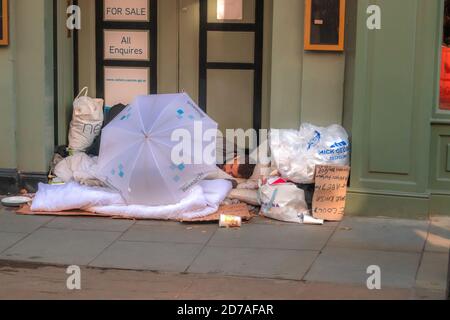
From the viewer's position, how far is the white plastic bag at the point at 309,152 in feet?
24.5

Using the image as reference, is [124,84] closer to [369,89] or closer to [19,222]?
[19,222]

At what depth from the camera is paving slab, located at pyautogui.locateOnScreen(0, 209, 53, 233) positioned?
7207 mm

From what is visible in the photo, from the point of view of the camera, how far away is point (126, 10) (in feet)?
29.6

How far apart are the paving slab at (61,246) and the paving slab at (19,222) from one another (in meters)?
0.18

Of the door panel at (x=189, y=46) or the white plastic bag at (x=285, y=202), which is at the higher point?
the door panel at (x=189, y=46)

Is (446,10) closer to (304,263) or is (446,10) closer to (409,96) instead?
(409,96)

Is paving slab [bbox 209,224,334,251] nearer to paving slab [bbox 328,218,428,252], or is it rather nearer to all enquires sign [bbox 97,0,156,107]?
paving slab [bbox 328,218,428,252]

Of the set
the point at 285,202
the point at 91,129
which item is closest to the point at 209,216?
the point at 285,202

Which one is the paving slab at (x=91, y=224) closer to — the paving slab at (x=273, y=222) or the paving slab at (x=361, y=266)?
the paving slab at (x=273, y=222)

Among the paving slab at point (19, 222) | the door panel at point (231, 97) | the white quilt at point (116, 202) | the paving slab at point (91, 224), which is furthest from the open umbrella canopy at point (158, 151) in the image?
the door panel at point (231, 97)

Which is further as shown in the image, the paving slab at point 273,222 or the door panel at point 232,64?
the door panel at point 232,64

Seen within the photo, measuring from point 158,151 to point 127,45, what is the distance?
87.9 inches
